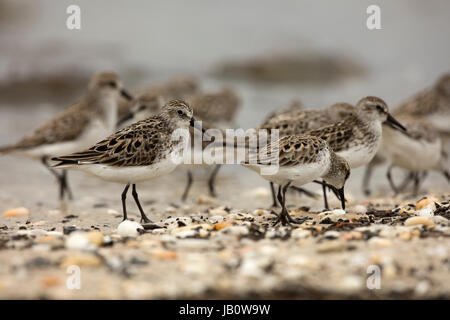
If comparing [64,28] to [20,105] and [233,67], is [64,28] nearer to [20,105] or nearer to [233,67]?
[20,105]

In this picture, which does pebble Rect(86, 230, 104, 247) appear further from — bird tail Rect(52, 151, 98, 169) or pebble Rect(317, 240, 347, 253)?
pebble Rect(317, 240, 347, 253)

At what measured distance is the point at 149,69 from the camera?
57.1 feet

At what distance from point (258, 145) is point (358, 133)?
114cm

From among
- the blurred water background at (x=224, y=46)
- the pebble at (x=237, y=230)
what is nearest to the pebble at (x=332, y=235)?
the pebble at (x=237, y=230)

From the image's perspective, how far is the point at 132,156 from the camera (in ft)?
19.0

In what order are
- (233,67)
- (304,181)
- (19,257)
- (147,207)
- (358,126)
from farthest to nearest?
(233,67)
(147,207)
(358,126)
(304,181)
(19,257)

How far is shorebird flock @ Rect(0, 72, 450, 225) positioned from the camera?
571 centimetres

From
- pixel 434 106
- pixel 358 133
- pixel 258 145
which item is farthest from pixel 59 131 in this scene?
pixel 434 106

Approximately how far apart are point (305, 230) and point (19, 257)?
2.29 m

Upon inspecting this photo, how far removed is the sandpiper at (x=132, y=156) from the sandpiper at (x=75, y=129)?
8.88 feet

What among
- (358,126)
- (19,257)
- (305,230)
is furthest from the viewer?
(358,126)

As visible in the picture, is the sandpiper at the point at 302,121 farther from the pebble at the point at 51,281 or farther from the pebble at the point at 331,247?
the pebble at the point at 51,281
